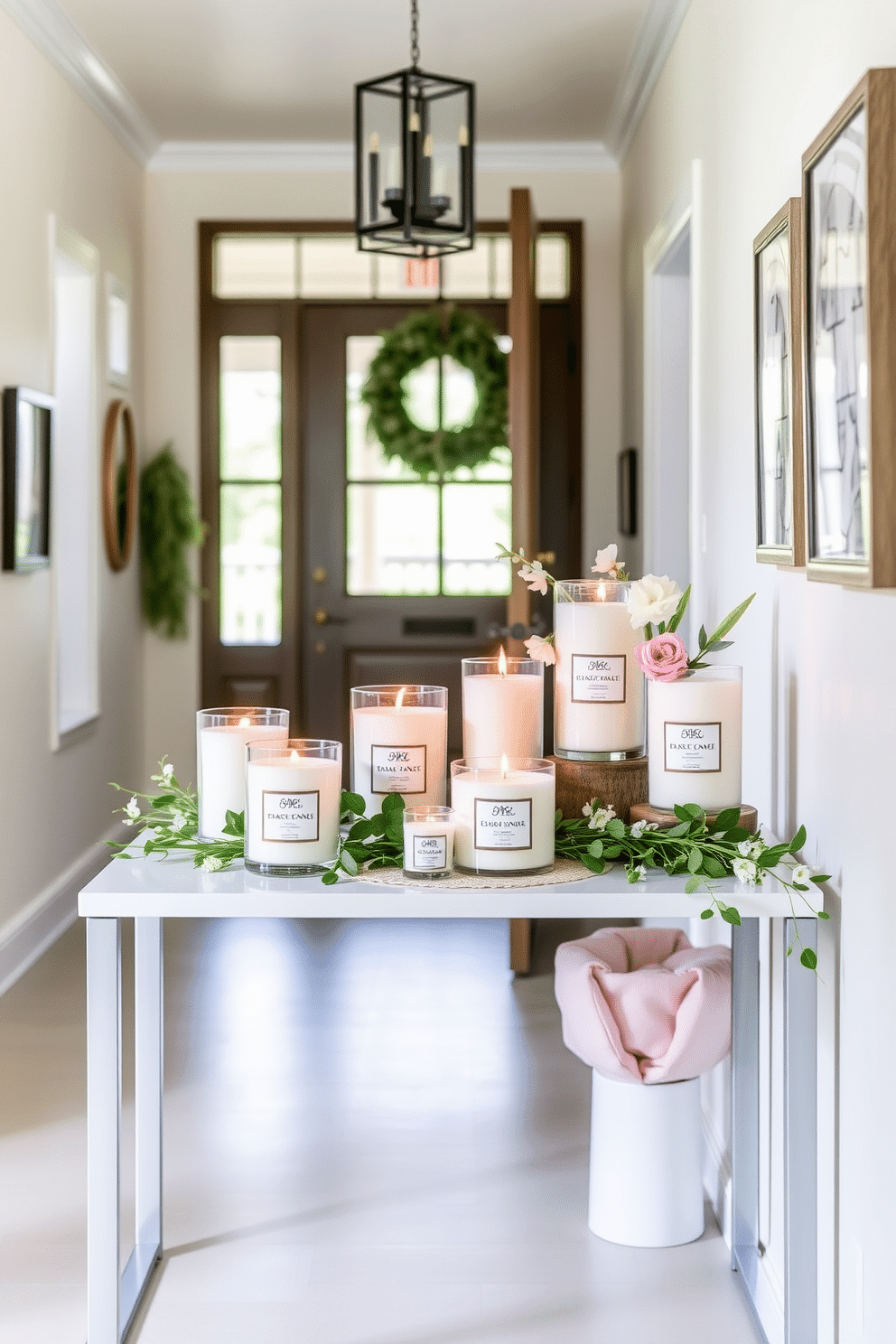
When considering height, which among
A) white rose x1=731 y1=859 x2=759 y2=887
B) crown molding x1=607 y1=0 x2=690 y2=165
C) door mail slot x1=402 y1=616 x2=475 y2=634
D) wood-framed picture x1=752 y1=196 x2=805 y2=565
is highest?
crown molding x1=607 y1=0 x2=690 y2=165

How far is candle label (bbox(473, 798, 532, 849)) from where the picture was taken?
1.94 m

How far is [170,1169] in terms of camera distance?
280 cm

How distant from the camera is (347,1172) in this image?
2787mm

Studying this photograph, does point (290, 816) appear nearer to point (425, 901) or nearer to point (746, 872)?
point (425, 901)

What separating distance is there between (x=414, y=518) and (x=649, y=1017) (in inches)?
141

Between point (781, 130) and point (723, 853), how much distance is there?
123 cm

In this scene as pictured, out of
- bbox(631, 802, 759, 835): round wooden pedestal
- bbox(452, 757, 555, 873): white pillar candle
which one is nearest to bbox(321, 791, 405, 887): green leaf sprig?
bbox(452, 757, 555, 873): white pillar candle

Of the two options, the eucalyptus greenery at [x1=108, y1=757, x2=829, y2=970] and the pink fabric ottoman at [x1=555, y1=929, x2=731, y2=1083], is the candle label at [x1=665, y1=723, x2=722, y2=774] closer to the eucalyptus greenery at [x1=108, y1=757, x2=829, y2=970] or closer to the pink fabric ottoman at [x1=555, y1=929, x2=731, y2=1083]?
the eucalyptus greenery at [x1=108, y1=757, x2=829, y2=970]

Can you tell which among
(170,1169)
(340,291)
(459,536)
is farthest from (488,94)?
(170,1169)

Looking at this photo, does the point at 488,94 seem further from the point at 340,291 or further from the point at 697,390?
the point at 697,390

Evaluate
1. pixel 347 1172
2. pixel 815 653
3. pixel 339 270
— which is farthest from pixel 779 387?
pixel 339 270

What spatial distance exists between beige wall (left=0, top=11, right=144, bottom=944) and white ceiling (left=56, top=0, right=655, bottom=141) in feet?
0.90

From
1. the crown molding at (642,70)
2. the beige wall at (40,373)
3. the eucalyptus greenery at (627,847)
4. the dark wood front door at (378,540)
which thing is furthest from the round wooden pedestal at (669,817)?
the dark wood front door at (378,540)

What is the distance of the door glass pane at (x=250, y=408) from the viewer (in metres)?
5.82
